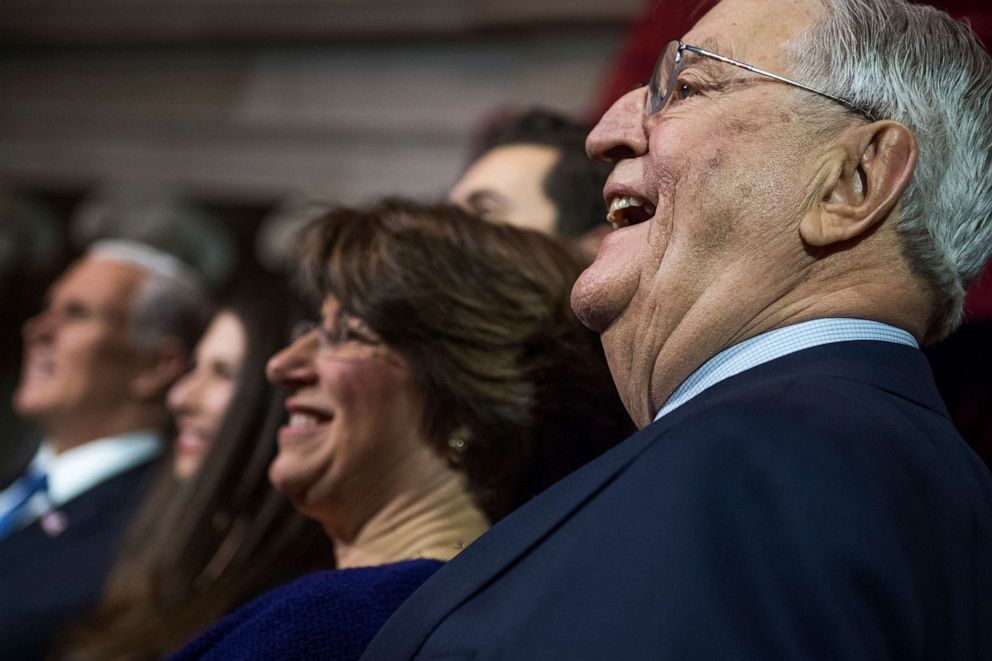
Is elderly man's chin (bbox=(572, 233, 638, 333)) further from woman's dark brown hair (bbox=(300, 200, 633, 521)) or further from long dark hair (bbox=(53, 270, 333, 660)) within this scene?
long dark hair (bbox=(53, 270, 333, 660))

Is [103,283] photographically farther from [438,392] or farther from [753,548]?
[753,548]

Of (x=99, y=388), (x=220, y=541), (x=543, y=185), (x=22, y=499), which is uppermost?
(x=543, y=185)

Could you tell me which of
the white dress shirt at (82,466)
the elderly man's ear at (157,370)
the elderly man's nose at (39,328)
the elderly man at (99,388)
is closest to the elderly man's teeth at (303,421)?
the elderly man at (99,388)

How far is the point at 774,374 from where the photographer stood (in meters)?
1.17

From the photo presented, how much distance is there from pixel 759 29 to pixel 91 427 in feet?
8.47

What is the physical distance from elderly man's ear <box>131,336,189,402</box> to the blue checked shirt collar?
8.23 ft

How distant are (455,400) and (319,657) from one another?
18.2 inches

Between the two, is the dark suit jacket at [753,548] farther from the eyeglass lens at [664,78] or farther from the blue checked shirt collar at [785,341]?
the eyeglass lens at [664,78]

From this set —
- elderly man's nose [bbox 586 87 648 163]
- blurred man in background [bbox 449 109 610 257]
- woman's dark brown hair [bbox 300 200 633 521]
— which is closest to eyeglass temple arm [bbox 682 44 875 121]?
elderly man's nose [bbox 586 87 648 163]

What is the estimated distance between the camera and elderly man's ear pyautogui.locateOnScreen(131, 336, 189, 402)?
11.7 feet

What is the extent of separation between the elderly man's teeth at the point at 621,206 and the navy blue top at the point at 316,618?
0.53 metres

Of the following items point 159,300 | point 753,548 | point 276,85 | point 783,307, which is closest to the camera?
point 753,548

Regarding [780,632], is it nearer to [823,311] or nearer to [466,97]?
[823,311]

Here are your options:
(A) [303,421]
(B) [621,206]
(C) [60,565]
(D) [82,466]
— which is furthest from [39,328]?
(B) [621,206]
